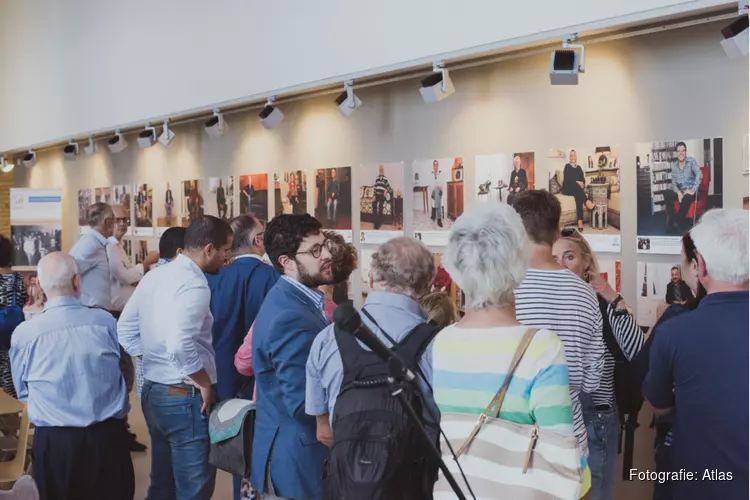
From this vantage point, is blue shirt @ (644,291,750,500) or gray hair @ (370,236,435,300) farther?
gray hair @ (370,236,435,300)

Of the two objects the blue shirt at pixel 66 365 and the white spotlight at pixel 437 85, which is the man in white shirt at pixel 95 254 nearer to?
the white spotlight at pixel 437 85

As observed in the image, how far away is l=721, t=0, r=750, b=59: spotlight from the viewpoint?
13.4ft

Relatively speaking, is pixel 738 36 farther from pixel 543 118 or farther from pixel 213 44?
pixel 213 44

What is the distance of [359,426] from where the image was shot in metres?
2.57

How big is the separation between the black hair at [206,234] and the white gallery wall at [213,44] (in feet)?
7.35

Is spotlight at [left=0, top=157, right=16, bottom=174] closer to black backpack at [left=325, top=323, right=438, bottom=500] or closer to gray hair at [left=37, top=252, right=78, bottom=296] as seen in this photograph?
gray hair at [left=37, top=252, right=78, bottom=296]

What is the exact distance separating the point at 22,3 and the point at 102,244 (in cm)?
648

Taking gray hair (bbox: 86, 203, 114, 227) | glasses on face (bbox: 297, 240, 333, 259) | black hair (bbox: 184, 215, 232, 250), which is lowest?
glasses on face (bbox: 297, 240, 333, 259)

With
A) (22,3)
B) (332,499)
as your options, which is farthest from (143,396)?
(22,3)

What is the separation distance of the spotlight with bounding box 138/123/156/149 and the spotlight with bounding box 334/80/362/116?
342 cm

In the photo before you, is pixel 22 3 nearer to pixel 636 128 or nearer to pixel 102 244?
pixel 102 244

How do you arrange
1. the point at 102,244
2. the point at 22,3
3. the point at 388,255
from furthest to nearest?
the point at 22,3
the point at 102,244
the point at 388,255

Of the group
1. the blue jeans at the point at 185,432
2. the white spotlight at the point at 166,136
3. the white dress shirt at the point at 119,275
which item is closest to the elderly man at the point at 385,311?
the blue jeans at the point at 185,432

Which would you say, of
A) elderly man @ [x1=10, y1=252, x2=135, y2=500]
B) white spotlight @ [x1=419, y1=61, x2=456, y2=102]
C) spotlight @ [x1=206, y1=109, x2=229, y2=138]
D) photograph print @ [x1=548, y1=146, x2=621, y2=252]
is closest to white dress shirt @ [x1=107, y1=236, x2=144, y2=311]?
spotlight @ [x1=206, y1=109, x2=229, y2=138]
